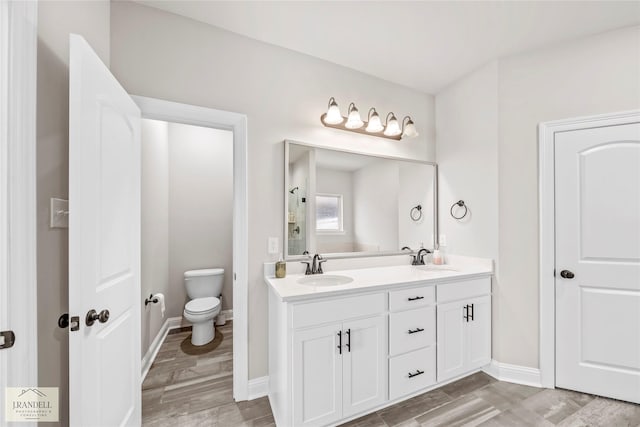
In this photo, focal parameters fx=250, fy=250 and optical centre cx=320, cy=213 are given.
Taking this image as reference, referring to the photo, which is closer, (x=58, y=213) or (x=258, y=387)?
(x=58, y=213)

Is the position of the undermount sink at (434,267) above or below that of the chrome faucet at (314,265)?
below

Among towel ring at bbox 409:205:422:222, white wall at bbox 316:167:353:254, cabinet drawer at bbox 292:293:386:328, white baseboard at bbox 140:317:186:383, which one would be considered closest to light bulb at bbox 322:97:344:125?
white wall at bbox 316:167:353:254

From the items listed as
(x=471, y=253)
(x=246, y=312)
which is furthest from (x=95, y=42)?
(x=471, y=253)

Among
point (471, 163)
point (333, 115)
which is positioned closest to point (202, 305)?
point (333, 115)

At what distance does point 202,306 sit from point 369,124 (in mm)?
2412

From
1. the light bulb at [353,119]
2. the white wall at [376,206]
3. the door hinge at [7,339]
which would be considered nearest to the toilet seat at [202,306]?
the white wall at [376,206]

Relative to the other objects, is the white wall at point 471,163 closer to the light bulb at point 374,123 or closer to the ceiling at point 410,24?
the ceiling at point 410,24

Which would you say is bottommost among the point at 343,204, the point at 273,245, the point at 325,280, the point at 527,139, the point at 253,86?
the point at 325,280

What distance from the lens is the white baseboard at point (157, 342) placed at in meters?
2.08

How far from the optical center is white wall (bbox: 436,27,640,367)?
5.91ft

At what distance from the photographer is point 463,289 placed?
1.97m

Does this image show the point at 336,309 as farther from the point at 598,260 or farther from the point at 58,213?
the point at 598,260
